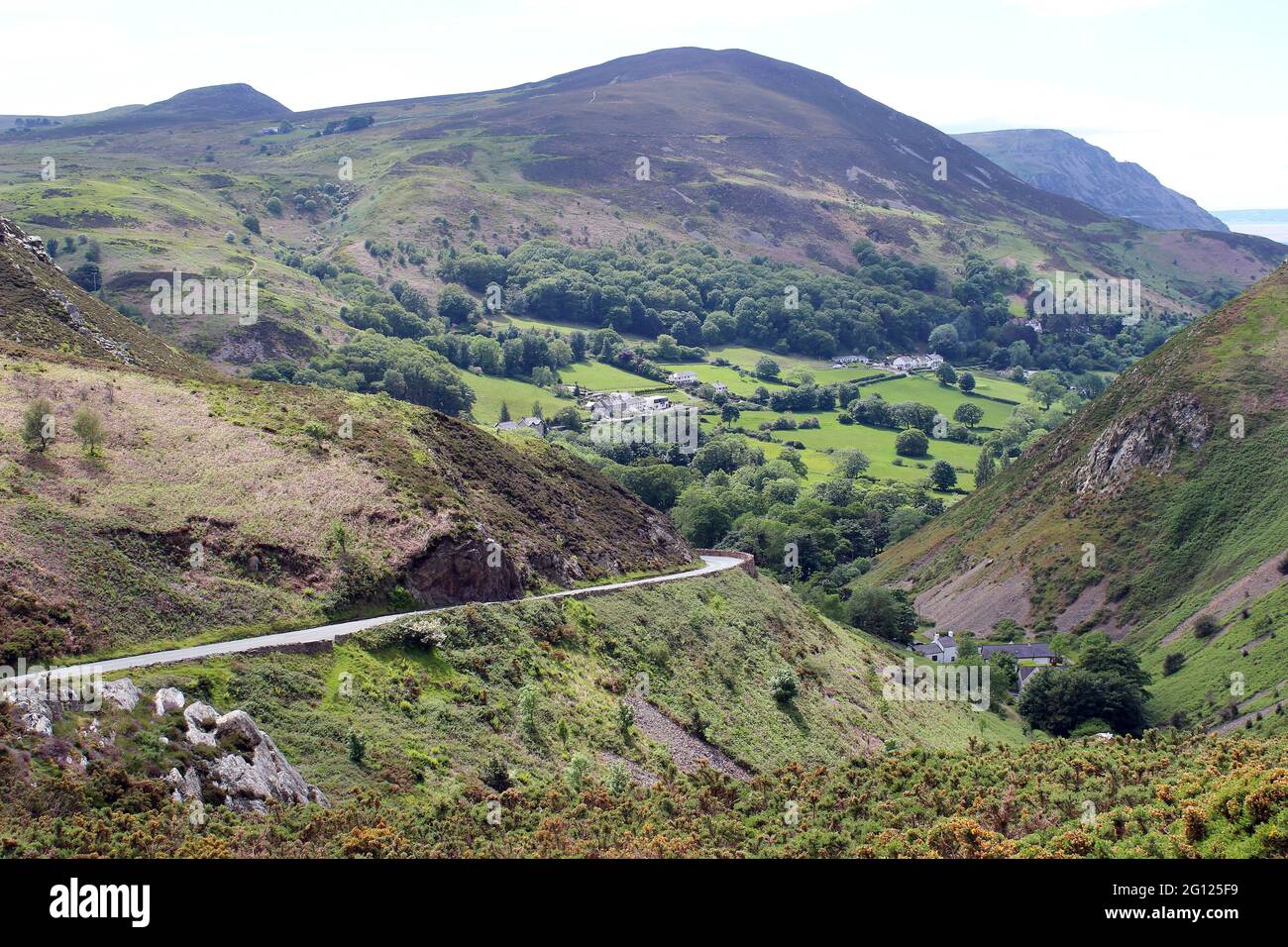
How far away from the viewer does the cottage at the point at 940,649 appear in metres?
98.7

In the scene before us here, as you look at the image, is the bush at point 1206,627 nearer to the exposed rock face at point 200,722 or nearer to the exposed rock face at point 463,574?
the exposed rock face at point 463,574

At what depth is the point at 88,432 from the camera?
50094mm

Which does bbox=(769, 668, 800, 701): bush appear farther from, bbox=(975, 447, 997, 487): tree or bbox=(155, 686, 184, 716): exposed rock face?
bbox=(975, 447, 997, 487): tree

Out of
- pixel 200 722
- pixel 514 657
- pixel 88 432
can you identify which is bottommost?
pixel 514 657

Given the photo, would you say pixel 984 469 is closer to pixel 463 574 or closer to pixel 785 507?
pixel 785 507

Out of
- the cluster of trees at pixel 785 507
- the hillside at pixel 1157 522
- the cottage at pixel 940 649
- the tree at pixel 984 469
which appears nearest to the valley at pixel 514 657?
the cottage at pixel 940 649

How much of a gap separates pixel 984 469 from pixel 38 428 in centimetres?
14626

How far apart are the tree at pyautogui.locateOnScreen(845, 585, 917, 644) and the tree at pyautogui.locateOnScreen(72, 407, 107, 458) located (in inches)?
2602

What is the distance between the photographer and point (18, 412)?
52.3 meters

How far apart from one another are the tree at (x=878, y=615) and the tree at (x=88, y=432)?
6608cm

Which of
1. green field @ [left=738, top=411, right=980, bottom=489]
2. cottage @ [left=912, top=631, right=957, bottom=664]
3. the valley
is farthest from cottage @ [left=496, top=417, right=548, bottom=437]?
cottage @ [left=912, top=631, right=957, bottom=664]

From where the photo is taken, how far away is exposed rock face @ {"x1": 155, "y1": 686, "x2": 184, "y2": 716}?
33.9 metres

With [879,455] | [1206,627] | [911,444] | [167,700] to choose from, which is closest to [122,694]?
[167,700]
